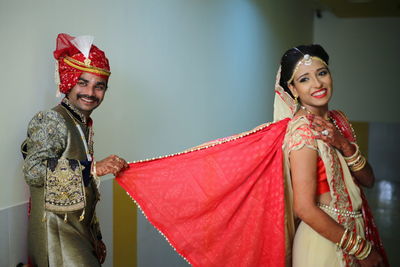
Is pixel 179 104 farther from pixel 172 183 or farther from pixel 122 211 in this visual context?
pixel 172 183

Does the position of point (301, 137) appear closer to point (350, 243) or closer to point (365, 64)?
point (350, 243)

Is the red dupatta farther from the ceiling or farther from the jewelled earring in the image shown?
the ceiling

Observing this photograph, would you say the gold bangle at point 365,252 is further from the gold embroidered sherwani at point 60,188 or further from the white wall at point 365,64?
the white wall at point 365,64

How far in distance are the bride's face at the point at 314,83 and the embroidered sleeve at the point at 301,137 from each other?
11cm

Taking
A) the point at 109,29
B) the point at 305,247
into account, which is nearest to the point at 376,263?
the point at 305,247

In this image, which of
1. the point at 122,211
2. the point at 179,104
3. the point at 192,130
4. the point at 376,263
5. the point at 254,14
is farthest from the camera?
the point at 254,14

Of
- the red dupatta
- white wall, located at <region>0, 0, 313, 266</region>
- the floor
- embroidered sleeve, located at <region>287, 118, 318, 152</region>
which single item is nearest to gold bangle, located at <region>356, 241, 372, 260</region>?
the red dupatta

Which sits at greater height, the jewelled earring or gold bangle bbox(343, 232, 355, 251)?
the jewelled earring

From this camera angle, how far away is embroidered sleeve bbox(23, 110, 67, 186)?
1929 mm

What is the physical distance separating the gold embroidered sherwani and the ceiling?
6142mm

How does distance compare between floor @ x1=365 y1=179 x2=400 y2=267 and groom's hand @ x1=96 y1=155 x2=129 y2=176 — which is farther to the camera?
floor @ x1=365 y1=179 x2=400 y2=267

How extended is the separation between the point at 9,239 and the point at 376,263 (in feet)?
5.25

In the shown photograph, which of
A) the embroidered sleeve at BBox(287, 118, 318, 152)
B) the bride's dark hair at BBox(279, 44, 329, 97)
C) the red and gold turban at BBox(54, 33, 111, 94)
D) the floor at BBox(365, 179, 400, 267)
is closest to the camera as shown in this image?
the embroidered sleeve at BBox(287, 118, 318, 152)

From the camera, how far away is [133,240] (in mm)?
3188
